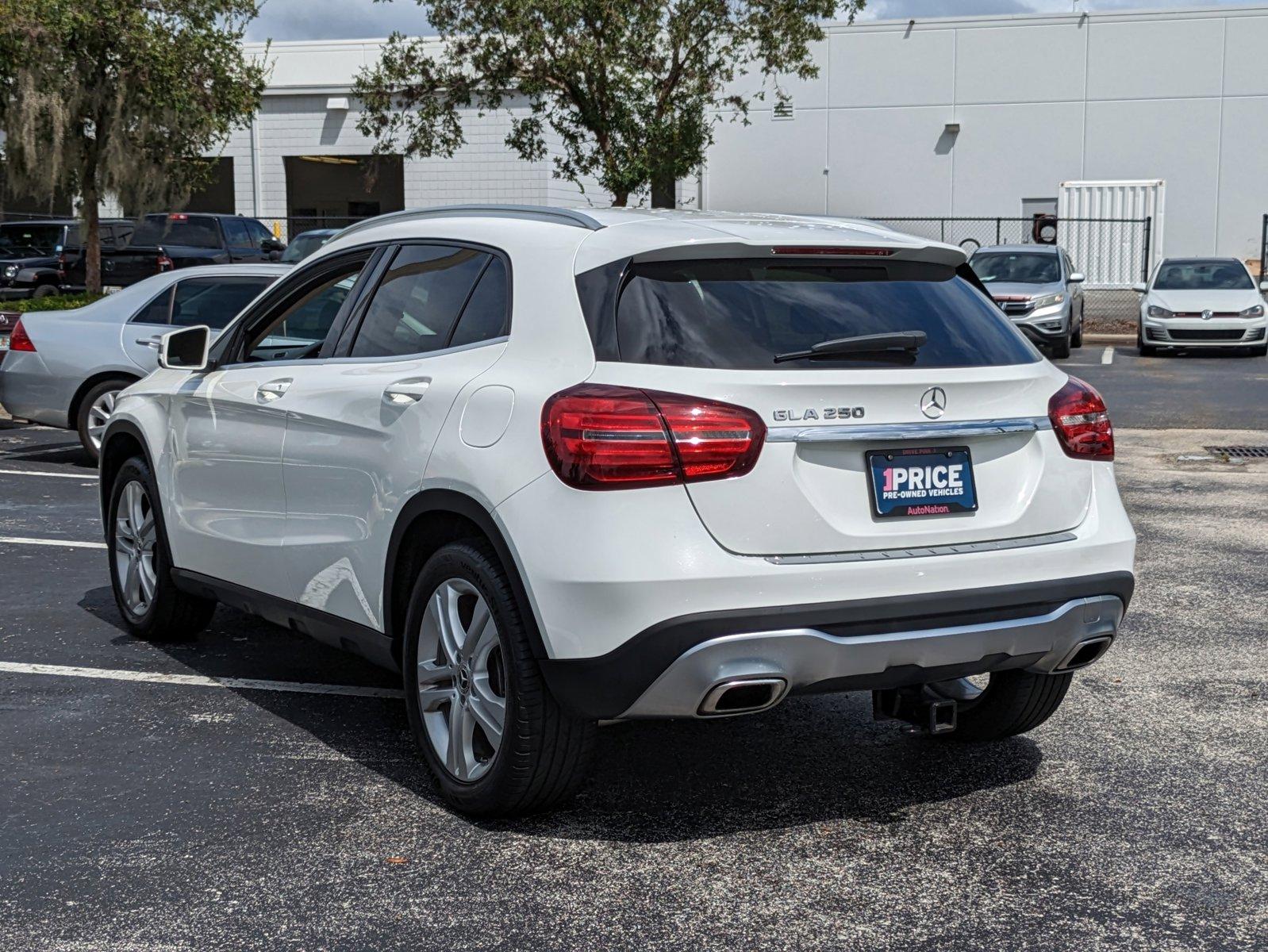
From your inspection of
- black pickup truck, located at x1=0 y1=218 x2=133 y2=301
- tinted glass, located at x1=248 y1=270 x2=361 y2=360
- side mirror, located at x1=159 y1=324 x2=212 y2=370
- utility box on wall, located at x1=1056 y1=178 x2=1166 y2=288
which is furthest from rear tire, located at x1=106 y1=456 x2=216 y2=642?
utility box on wall, located at x1=1056 y1=178 x2=1166 y2=288

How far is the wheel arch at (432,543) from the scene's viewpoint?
3986mm

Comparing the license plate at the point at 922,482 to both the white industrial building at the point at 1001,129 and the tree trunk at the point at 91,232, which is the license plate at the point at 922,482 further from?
the white industrial building at the point at 1001,129

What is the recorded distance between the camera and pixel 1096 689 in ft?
18.9

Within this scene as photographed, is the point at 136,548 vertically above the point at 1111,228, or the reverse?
the point at 1111,228

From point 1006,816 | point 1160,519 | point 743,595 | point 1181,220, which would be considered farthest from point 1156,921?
point 1181,220

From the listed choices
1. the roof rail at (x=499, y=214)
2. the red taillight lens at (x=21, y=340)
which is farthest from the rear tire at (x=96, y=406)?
the roof rail at (x=499, y=214)

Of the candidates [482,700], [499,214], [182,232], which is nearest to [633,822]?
[482,700]

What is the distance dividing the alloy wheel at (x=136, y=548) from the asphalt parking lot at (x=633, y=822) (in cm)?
21

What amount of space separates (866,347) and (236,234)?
24.6 meters

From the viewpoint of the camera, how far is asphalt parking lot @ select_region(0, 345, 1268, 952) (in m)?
3.66

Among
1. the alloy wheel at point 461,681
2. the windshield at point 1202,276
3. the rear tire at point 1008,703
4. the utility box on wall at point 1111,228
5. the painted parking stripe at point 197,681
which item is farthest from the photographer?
the utility box on wall at point 1111,228

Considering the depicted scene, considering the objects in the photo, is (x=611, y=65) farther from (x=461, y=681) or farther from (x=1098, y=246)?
(x=461, y=681)

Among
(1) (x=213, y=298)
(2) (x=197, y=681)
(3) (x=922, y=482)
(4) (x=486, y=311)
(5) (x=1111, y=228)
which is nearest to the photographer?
(3) (x=922, y=482)

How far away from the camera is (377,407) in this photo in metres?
4.68
